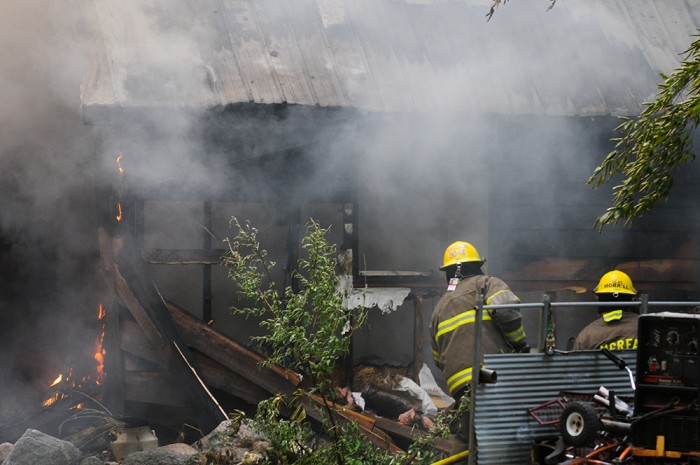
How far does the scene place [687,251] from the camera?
30.9 ft

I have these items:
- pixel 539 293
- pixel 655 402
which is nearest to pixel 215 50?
pixel 539 293

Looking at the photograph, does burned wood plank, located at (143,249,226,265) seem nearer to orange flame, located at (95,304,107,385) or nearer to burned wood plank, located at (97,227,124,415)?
burned wood plank, located at (97,227,124,415)

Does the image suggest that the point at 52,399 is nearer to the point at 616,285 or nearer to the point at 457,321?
the point at 457,321

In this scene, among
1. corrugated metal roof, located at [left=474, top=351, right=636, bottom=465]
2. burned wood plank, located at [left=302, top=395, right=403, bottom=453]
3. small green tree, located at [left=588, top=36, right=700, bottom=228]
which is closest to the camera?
corrugated metal roof, located at [left=474, top=351, right=636, bottom=465]

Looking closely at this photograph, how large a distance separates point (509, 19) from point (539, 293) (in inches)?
135

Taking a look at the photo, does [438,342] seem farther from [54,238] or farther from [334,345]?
[54,238]

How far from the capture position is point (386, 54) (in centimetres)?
877

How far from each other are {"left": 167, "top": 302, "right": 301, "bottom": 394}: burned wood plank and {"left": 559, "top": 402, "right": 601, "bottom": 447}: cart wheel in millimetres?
3300

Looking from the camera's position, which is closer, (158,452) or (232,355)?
(158,452)

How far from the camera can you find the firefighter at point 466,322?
19.9ft

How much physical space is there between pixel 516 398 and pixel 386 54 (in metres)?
5.08

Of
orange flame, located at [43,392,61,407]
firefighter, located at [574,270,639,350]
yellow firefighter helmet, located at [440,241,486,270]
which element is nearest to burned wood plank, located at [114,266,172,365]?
orange flame, located at [43,392,61,407]

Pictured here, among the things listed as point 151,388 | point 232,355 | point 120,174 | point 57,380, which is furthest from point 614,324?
point 57,380

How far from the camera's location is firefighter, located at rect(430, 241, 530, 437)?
607 cm
